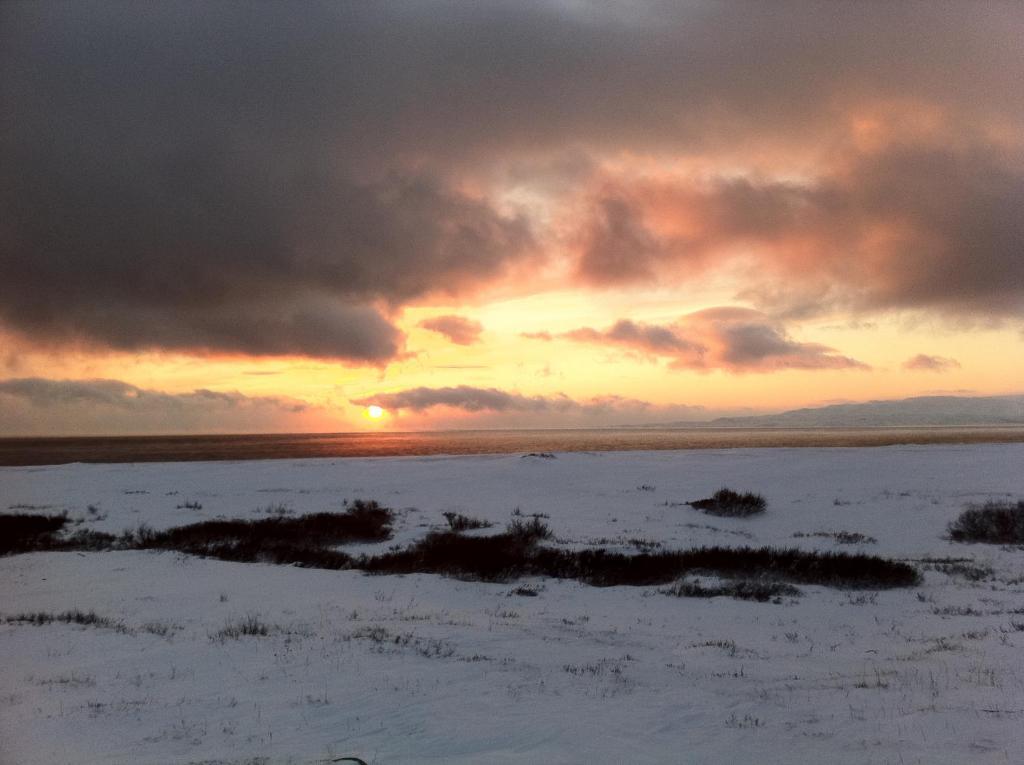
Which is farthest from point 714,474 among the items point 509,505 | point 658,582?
point 658,582

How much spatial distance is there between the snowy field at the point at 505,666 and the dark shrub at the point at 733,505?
3.38 meters

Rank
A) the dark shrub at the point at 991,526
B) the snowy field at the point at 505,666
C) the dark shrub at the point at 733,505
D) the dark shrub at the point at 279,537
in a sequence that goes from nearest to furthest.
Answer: the snowy field at the point at 505,666 < the dark shrub at the point at 279,537 < the dark shrub at the point at 991,526 < the dark shrub at the point at 733,505

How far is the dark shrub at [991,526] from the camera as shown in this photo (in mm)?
22688

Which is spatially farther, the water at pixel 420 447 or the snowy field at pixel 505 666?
the water at pixel 420 447

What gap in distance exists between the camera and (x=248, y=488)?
35.7m

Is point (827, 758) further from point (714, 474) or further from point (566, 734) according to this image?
point (714, 474)

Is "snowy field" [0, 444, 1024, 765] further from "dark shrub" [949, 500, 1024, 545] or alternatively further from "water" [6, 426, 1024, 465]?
"water" [6, 426, 1024, 465]

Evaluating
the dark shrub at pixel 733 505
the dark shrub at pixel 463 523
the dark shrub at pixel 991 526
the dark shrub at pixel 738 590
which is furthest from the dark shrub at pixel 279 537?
the dark shrub at pixel 991 526

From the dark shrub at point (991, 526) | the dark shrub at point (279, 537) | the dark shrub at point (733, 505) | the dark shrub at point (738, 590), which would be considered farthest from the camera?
the dark shrub at point (733, 505)

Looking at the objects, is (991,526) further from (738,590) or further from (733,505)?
(738,590)

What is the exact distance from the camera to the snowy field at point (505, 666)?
6969 mm

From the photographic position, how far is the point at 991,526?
2338 centimetres

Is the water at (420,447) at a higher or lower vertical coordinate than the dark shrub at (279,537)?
lower

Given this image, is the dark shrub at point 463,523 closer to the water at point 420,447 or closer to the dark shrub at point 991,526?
the dark shrub at point 991,526
